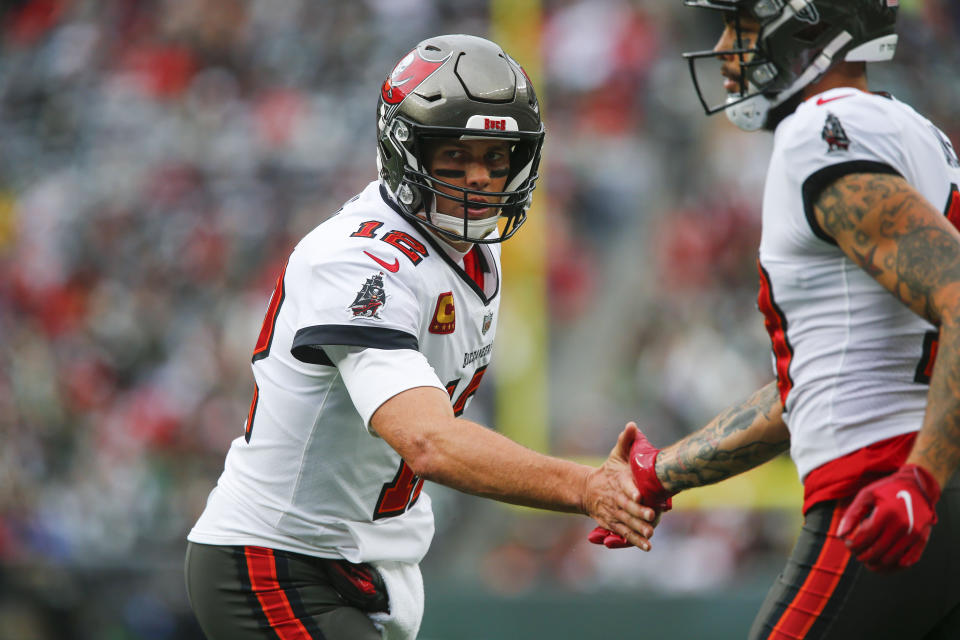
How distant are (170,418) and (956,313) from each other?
8.01 meters

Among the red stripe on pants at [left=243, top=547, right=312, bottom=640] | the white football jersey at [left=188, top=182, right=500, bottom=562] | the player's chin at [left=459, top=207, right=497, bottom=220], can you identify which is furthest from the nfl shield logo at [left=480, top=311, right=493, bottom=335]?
the red stripe on pants at [left=243, top=547, right=312, bottom=640]

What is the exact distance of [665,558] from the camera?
8.06 metres

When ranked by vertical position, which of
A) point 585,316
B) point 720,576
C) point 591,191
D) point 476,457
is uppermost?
point 476,457

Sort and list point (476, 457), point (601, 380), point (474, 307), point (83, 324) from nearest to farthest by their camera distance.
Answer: point (476, 457) < point (474, 307) < point (601, 380) < point (83, 324)

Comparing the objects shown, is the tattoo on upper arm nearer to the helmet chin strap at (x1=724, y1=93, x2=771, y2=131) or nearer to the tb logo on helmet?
the helmet chin strap at (x1=724, y1=93, x2=771, y2=131)

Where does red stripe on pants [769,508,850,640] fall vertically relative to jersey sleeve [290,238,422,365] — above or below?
below

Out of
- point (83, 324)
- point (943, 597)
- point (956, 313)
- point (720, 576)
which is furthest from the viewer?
A: point (83, 324)

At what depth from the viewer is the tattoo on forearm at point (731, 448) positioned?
3.01 meters

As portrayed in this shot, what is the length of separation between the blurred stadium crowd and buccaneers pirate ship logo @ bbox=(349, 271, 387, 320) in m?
5.08

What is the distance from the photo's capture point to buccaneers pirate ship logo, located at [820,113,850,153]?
2438mm

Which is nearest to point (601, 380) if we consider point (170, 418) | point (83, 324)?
point (170, 418)

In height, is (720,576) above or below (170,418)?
below

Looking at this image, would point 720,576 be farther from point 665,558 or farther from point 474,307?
point 474,307

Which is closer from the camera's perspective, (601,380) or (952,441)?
(952,441)
